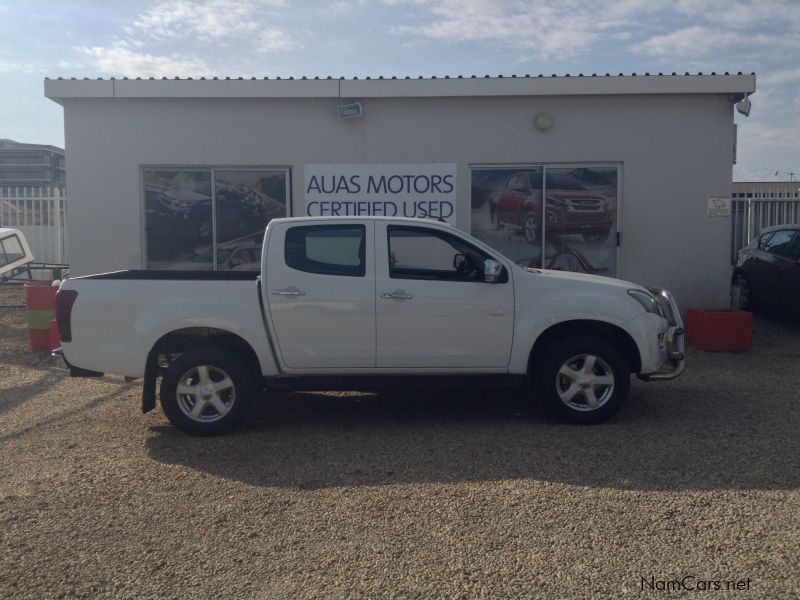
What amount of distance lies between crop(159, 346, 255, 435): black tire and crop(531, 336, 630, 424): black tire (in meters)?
2.52

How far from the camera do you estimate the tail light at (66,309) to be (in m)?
6.68

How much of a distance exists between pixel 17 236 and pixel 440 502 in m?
13.9

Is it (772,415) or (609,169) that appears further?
(609,169)

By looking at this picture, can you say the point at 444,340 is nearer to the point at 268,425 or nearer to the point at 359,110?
the point at 268,425

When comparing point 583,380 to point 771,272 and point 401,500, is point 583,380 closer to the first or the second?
point 401,500

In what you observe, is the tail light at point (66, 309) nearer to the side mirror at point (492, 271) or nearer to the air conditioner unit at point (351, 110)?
the side mirror at point (492, 271)

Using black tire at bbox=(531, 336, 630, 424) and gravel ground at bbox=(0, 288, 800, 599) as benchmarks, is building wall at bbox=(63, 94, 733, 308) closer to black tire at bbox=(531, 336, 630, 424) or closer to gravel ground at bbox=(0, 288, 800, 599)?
gravel ground at bbox=(0, 288, 800, 599)

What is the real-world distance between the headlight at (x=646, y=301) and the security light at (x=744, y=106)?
5525mm

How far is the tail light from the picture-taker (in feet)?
21.9

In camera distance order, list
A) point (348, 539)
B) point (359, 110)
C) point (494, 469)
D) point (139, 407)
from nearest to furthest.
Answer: point (348, 539)
point (494, 469)
point (139, 407)
point (359, 110)

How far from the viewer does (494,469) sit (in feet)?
18.7

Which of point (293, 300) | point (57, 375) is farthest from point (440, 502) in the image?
point (57, 375)

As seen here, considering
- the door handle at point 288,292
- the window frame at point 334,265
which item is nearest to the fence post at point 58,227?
the window frame at point 334,265

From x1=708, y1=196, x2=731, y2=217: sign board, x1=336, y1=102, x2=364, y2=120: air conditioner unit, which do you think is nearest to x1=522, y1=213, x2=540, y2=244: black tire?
x1=708, y1=196, x2=731, y2=217: sign board
